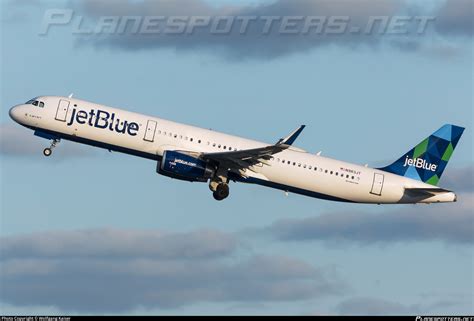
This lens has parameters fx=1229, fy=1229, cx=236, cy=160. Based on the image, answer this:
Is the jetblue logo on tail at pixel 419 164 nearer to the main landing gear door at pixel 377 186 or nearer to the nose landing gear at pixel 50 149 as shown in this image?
the main landing gear door at pixel 377 186

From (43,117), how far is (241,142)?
13.8m

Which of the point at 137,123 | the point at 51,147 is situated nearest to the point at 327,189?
the point at 137,123

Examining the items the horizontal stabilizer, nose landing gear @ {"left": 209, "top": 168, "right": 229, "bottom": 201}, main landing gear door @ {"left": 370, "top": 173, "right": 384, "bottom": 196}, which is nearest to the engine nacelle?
nose landing gear @ {"left": 209, "top": 168, "right": 229, "bottom": 201}

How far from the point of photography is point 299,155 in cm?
8656

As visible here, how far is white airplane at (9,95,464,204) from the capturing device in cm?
8388

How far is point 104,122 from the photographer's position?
275 ft

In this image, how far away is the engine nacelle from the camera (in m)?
83.1

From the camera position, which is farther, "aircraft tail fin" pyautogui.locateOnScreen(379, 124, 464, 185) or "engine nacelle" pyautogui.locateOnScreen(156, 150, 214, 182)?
"aircraft tail fin" pyautogui.locateOnScreen(379, 124, 464, 185)

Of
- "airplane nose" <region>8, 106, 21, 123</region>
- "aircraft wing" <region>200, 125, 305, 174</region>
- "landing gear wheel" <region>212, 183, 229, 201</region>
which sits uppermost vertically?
"airplane nose" <region>8, 106, 21, 123</region>

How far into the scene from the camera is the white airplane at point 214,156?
275 ft

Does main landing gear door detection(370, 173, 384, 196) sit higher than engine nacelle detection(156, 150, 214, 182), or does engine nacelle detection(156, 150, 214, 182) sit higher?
main landing gear door detection(370, 173, 384, 196)

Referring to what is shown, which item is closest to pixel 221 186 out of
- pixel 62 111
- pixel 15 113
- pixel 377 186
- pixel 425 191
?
pixel 377 186

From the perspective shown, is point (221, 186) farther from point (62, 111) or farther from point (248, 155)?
point (62, 111)

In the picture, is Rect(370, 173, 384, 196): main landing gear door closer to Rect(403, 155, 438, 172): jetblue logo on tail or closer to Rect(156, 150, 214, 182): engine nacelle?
Rect(403, 155, 438, 172): jetblue logo on tail
